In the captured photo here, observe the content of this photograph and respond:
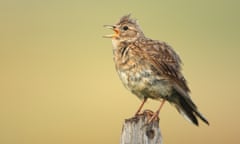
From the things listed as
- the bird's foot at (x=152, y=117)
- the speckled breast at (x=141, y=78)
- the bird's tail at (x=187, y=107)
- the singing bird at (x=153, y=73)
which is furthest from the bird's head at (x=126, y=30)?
the bird's foot at (x=152, y=117)

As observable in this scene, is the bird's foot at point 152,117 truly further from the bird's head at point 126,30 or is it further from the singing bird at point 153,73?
the bird's head at point 126,30

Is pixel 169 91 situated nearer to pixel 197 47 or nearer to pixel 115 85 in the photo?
pixel 115 85

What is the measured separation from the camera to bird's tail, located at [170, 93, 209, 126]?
914 cm

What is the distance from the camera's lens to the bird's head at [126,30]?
10422 millimetres

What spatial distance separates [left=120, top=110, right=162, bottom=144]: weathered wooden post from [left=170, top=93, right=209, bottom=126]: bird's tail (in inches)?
46.6

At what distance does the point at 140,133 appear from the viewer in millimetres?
7648

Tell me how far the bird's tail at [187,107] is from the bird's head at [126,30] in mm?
1028

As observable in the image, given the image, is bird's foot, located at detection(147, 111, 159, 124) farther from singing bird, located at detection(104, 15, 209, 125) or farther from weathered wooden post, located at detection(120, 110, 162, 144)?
singing bird, located at detection(104, 15, 209, 125)

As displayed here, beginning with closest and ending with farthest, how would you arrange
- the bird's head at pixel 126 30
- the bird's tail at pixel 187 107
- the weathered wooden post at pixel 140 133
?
the weathered wooden post at pixel 140 133, the bird's tail at pixel 187 107, the bird's head at pixel 126 30

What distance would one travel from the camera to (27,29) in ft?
78.8

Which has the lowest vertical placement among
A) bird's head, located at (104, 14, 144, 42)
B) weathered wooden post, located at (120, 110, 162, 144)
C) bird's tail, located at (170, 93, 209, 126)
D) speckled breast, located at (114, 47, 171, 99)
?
weathered wooden post, located at (120, 110, 162, 144)

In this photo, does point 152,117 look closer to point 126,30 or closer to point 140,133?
point 140,133

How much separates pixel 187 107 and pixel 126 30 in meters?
1.54

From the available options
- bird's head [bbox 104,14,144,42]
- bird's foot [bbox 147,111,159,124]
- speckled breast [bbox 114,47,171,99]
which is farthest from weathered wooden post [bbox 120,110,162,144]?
bird's head [bbox 104,14,144,42]
